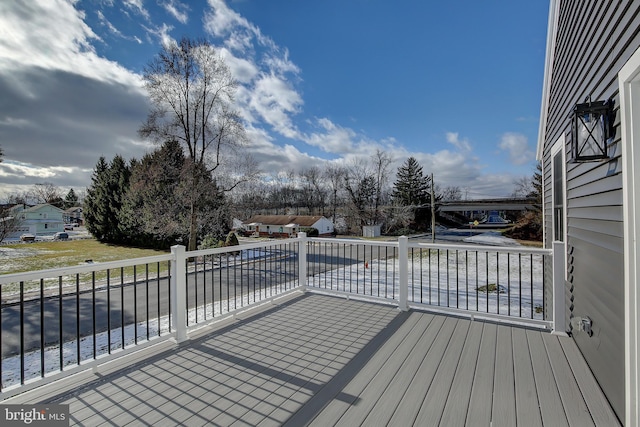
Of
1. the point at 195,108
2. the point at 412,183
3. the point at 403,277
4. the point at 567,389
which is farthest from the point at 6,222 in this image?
the point at 412,183

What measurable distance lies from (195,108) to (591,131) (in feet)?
42.7

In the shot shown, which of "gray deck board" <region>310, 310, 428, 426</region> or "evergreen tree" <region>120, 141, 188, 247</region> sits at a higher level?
"evergreen tree" <region>120, 141, 188, 247</region>

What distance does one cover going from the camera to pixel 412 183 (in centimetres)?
3397

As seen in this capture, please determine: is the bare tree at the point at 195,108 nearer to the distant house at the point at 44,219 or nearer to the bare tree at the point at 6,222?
the bare tree at the point at 6,222

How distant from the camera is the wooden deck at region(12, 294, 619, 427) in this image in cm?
178

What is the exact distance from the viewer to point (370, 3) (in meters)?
6.18

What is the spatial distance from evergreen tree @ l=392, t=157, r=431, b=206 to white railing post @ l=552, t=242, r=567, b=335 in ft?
102

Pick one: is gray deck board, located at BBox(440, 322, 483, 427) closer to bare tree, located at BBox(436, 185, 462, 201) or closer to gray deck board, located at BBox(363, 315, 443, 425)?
gray deck board, located at BBox(363, 315, 443, 425)

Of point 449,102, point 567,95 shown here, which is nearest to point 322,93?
point 449,102

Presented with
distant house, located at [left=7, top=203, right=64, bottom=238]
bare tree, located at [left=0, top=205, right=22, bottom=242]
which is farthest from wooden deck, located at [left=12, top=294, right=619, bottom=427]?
distant house, located at [left=7, top=203, right=64, bottom=238]

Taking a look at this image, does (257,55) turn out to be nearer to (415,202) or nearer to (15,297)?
(15,297)

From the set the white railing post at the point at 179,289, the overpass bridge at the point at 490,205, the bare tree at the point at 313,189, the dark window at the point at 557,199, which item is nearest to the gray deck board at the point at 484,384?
the dark window at the point at 557,199

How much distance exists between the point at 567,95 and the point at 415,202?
102 ft

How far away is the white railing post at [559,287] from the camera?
2977mm
